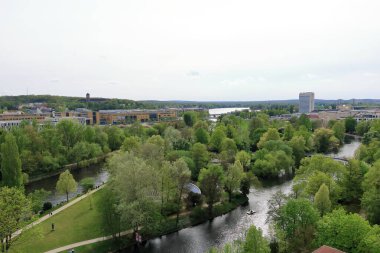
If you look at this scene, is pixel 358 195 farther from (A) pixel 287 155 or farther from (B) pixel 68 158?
(B) pixel 68 158

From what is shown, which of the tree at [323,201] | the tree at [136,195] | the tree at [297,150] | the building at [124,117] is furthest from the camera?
the building at [124,117]

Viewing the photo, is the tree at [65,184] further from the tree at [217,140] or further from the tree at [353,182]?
the tree at [217,140]

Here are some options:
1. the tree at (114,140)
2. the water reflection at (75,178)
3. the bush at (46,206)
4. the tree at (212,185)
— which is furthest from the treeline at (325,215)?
the tree at (114,140)

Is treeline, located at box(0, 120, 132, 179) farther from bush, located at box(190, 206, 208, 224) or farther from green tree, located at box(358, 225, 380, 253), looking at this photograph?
green tree, located at box(358, 225, 380, 253)

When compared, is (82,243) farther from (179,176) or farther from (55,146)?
(55,146)

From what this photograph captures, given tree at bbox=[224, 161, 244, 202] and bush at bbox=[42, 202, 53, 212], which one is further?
tree at bbox=[224, 161, 244, 202]

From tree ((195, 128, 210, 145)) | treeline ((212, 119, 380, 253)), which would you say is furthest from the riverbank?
A: tree ((195, 128, 210, 145))

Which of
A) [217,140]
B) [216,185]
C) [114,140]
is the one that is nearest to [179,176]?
[216,185]
